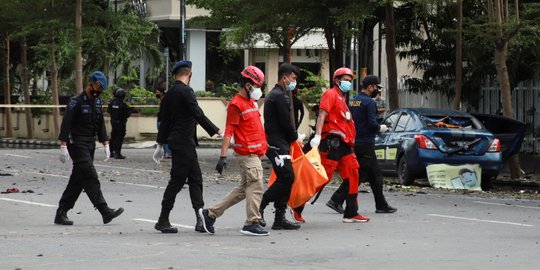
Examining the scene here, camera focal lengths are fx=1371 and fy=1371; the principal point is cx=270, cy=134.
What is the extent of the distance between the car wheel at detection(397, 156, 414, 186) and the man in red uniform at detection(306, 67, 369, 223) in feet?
23.7

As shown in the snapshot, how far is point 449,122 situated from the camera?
2369 centimetres

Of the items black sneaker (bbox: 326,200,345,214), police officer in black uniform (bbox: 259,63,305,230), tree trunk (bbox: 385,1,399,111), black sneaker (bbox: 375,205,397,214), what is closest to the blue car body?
tree trunk (bbox: 385,1,399,111)

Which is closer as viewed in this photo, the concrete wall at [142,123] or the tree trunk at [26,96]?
the concrete wall at [142,123]

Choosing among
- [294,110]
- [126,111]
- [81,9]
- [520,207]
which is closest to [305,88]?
[81,9]

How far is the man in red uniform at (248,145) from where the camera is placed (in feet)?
46.1

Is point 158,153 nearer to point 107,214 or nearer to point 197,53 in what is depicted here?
point 107,214

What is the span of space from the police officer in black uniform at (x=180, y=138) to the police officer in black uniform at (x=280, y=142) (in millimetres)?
868

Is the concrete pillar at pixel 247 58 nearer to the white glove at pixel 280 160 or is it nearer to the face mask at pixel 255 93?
the white glove at pixel 280 160

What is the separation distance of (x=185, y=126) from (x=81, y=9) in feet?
84.4

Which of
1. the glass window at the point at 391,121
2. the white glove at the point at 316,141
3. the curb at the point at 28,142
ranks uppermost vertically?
the white glove at the point at 316,141

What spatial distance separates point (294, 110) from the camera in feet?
91.0

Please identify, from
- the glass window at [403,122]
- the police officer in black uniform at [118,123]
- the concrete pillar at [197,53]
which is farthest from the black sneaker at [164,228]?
the concrete pillar at [197,53]

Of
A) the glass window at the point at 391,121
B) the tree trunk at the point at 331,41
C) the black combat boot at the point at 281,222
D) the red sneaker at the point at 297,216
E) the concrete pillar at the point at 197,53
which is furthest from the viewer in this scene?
the concrete pillar at the point at 197,53

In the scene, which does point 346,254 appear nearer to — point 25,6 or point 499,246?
point 499,246
